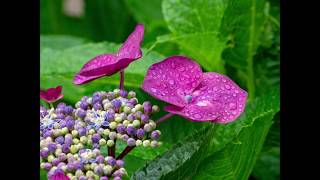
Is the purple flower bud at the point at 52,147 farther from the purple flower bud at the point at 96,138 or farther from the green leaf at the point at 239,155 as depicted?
the green leaf at the point at 239,155

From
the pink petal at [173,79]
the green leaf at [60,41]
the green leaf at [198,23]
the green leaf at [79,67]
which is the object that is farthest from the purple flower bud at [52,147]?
the green leaf at [60,41]

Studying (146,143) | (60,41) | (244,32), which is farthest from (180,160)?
(60,41)

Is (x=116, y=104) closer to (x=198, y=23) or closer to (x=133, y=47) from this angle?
(x=133, y=47)

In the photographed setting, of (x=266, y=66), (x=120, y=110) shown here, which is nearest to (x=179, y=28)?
(x=266, y=66)
